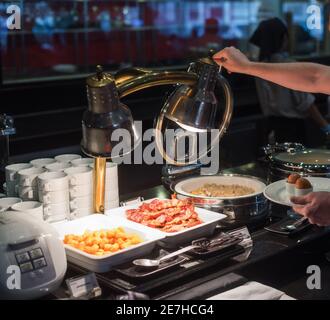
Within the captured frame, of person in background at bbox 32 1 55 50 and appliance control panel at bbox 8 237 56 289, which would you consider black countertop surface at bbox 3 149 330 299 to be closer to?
appliance control panel at bbox 8 237 56 289

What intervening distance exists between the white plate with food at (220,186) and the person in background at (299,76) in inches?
16.0

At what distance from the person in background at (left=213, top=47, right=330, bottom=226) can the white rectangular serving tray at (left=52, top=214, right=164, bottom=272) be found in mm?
439

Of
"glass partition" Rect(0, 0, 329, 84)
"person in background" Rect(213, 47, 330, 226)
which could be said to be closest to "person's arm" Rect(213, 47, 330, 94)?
"person in background" Rect(213, 47, 330, 226)

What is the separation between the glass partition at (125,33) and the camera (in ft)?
20.2

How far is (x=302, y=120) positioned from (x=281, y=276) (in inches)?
116

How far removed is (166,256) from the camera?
5.48ft

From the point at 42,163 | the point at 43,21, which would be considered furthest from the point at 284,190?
the point at 43,21

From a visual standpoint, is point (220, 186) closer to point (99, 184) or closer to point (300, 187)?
point (300, 187)

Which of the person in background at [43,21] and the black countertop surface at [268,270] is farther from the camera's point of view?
the person in background at [43,21]

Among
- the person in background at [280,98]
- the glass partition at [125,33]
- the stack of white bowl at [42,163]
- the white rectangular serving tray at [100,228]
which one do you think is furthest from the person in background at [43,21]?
the white rectangular serving tray at [100,228]

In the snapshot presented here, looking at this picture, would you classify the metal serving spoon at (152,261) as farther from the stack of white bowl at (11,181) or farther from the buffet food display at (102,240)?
the stack of white bowl at (11,181)

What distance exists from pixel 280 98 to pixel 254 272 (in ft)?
9.66

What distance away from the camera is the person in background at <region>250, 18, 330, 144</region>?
4285 mm

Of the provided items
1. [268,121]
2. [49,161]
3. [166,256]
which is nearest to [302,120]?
[268,121]
